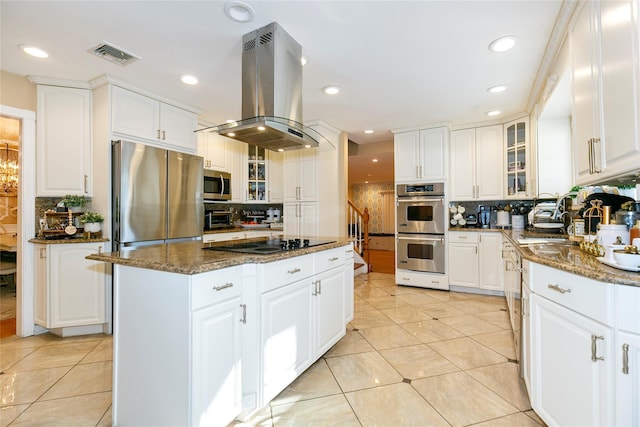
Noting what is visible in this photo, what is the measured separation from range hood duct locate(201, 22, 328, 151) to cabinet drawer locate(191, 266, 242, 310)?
0.95 meters

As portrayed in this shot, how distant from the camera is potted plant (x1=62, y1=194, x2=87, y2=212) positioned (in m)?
2.80

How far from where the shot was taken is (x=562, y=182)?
3.36 meters

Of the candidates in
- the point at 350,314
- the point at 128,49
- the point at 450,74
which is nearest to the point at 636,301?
the point at 350,314

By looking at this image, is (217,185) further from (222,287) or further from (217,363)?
(217,363)

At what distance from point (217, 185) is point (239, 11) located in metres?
2.71

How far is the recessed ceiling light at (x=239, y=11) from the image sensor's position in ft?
5.96

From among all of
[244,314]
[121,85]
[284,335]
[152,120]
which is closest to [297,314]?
[284,335]

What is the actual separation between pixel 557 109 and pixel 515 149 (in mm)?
1085

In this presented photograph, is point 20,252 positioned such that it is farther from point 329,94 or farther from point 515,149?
point 515,149

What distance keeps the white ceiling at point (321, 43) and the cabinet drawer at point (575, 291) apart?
1660 millimetres

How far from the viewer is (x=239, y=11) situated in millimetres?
1881

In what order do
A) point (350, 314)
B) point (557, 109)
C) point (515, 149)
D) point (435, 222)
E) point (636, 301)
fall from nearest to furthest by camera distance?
point (636, 301) < point (350, 314) < point (557, 109) < point (515, 149) < point (435, 222)

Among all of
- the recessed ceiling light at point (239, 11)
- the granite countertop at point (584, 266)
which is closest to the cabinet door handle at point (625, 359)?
the granite countertop at point (584, 266)

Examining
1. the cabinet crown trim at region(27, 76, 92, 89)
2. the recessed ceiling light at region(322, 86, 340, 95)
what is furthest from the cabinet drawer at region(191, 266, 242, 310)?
the cabinet crown trim at region(27, 76, 92, 89)
